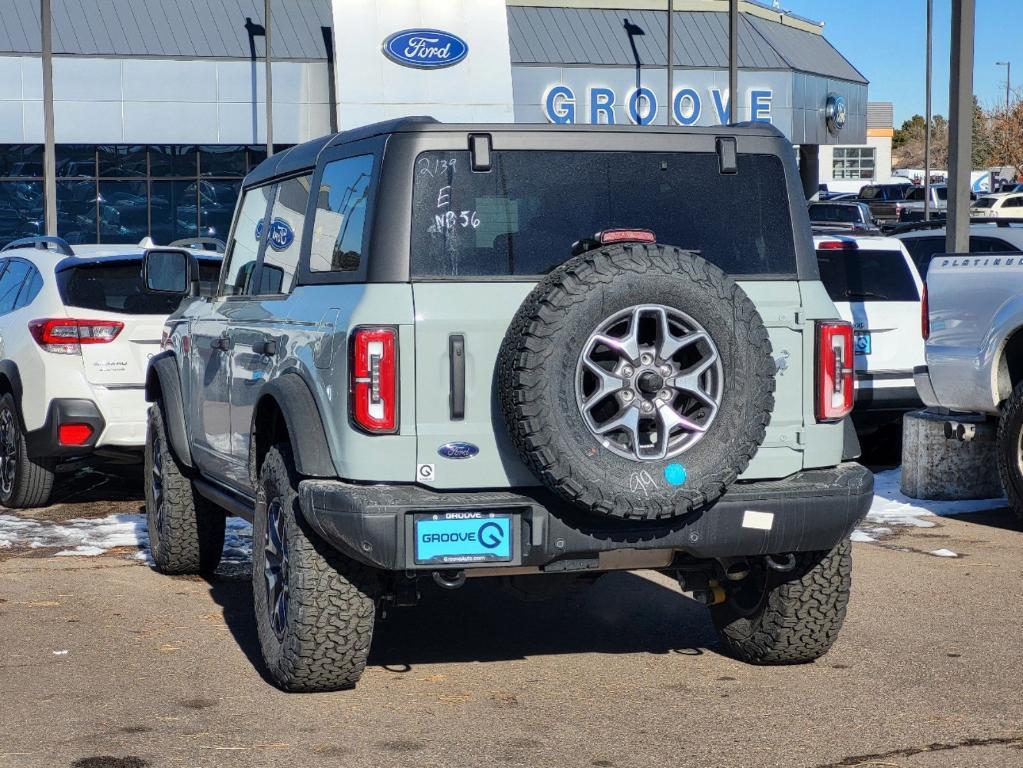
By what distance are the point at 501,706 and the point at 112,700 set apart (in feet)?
4.52

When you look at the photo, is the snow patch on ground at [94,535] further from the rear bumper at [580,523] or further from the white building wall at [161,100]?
the white building wall at [161,100]

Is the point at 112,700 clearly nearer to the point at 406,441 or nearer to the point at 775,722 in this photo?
the point at 406,441

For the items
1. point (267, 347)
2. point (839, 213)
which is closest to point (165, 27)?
point (839, 213)

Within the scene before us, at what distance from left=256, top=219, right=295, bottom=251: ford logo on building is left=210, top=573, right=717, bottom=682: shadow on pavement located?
5.11ft

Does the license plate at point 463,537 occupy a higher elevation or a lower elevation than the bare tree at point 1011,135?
lower

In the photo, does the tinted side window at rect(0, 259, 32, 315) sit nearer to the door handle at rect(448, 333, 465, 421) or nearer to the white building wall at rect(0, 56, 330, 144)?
the door handle at rect(448, 333, 465, 421)

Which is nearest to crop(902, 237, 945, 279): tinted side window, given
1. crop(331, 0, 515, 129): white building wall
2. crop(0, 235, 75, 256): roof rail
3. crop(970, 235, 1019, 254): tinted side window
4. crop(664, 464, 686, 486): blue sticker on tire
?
crop(970, 235, 1019, 254): tinted side window

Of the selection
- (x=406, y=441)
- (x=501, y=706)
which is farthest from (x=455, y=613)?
(x=406, y=441)

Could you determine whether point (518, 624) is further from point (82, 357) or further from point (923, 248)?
point (923, 248)

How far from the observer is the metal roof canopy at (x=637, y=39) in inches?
1672

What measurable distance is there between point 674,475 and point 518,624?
6.82 ft

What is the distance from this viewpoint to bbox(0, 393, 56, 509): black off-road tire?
32.8ft

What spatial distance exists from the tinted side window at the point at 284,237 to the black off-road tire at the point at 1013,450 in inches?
188

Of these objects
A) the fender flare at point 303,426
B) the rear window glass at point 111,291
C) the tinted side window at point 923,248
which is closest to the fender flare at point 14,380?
the rear window glass at point 111,291
